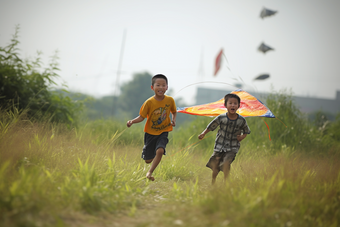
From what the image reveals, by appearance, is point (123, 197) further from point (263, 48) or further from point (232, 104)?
point (263, 48)

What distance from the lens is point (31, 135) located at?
4.16 m

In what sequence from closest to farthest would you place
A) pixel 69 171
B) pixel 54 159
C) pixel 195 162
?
pixel 69 171, pixel 54 159, pixel 195 162

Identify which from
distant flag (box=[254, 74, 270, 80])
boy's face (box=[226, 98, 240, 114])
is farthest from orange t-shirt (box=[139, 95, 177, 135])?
distant flag (box=[254, 74, 270, 80])

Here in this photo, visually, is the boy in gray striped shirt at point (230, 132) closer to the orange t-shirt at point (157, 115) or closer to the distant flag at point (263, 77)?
the orange t-shirt at point (157, 115)

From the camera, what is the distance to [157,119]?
4.00 m

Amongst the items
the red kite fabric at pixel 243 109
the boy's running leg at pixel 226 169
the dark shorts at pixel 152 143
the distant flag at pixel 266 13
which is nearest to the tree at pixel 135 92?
the distant flag at pixel 266 13

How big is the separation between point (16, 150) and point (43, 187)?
1.22 meters

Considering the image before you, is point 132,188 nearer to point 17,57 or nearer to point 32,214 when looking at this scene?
point 32,214

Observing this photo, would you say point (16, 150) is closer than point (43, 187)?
No

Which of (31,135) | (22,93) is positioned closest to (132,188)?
(31,135)

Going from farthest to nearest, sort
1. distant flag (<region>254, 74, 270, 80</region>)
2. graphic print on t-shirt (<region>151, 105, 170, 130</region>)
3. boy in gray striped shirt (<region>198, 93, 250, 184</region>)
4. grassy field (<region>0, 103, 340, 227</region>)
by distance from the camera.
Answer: distant flag (<region>254, 74, 270, 80</region>) → graphic print on t-shirt (<region>151, 105, 170, 130</region>) → boy in gray striped shirt (<region>198, 93, 250, 184</region>) → grassy field (<region>0, 103, 340, 227</region>)

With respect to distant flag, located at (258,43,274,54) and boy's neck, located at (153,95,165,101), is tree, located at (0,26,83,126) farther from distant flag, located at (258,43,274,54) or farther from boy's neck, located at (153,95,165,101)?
distant flag, located at (258,43,274,54)

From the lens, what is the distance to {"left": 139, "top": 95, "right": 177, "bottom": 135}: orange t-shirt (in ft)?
13.0

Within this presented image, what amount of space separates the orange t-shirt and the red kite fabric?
56.6 inches
